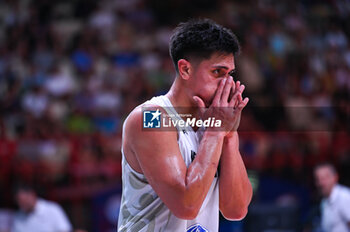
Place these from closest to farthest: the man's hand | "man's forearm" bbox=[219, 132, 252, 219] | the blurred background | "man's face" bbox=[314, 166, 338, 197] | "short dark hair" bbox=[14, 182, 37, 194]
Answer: the man's hand
"man's forearm" bbox=[219, 132, 252, 219]
"man's face" bbox=[314, 166, 338, 197]
"short dark hair" bbox=[14, 182, 37, 194]
the blurred background

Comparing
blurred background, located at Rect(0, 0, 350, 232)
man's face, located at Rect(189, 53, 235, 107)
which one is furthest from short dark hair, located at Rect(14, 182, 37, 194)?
man's face, located at Rect(189, 53, 235, 107)

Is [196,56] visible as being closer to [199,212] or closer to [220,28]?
[220,28]

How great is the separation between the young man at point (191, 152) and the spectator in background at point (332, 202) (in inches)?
183

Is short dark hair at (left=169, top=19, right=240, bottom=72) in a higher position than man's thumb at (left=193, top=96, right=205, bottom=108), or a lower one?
higher

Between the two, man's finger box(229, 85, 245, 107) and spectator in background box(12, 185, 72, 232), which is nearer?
man's finger box(229, 85, 245, 107)

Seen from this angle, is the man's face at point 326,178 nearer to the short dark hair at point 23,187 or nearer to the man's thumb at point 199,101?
the short dark hair at point 23,187

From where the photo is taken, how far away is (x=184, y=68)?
→ 2562 mm

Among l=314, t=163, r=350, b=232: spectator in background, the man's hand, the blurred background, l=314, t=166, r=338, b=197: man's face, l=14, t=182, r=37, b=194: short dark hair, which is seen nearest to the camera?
the man's hand

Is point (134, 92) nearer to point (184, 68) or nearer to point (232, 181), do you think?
point (184, 68)

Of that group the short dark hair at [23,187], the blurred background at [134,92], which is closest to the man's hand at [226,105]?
the blurred background at [134,92]

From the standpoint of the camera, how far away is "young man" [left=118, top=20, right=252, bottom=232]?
2285 mm

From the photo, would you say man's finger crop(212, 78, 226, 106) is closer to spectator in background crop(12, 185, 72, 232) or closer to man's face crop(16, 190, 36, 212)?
spectator in background crop(12, 185, 72, 232)

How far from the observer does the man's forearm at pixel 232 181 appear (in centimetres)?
253

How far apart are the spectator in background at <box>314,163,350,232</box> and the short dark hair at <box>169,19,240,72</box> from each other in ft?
15.8
